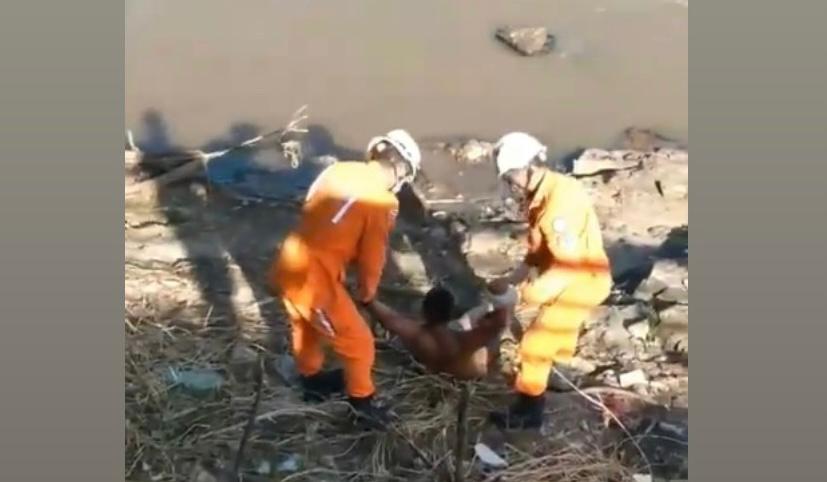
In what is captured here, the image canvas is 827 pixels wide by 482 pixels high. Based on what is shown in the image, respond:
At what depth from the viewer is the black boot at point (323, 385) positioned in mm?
3023

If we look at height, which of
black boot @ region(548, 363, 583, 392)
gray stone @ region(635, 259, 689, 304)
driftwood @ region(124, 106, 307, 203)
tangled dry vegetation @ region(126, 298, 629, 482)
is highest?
driftwood @ region(124, 106, 307, 203)

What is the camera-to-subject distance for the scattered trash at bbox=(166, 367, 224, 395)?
3.02 metres

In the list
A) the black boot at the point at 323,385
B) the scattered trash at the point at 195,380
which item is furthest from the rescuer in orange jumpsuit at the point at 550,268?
the scattered trash at the point at 195,380

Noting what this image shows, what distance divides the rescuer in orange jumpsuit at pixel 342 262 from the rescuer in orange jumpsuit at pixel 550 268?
276 millimetres

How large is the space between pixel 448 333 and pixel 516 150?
0.49 m

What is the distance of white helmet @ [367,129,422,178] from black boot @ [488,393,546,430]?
0.64 meters

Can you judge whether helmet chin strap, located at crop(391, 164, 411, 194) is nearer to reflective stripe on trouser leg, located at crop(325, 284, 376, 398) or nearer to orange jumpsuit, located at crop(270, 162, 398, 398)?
orange jumpsuit, located at crop(270, 162, 398, 398)

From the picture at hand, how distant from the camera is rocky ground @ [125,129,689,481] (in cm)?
302

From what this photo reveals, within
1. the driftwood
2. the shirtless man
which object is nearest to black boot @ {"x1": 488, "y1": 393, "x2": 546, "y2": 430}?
the shirtless man

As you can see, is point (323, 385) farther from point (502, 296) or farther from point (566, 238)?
point (566, 238)

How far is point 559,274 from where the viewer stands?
302cm

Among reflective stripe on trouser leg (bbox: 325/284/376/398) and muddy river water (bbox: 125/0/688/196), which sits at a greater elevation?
muddy river water (bbox: 125/0/688/196)

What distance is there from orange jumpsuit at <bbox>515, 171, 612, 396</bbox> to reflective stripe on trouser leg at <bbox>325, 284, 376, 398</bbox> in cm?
38

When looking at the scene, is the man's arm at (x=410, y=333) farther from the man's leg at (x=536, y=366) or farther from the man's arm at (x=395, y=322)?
the man's leg at (x=536, y=366)
